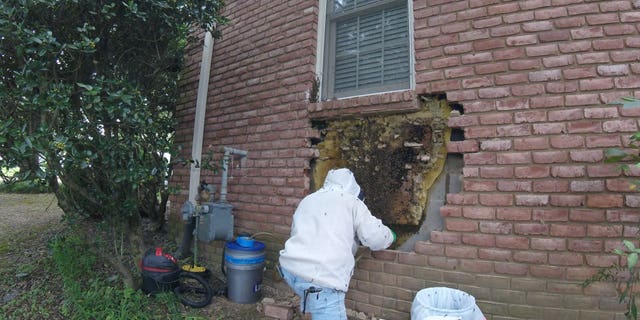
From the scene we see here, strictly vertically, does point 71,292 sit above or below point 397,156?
below

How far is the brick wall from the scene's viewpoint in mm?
2561

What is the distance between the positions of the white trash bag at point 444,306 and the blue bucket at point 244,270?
1579 millimetres

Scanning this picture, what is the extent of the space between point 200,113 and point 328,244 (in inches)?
119

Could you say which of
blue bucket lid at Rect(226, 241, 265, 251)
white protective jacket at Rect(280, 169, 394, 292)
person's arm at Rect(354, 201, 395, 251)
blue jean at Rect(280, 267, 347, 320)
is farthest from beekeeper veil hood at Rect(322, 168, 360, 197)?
blue bucket lid at Rect(226, 241, 265, 251)

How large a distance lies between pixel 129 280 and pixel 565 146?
13.1 feet

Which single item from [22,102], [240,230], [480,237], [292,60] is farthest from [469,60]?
[22,102]

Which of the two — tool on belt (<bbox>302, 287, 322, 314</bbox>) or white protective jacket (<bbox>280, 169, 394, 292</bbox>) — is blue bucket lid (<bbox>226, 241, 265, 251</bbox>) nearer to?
white protective jacket (<bbox>280, 169, 394, 292</bbox>)


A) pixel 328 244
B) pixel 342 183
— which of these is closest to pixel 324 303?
pixel 328 244

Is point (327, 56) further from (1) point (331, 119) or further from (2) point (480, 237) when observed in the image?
(2) point (480, 237)

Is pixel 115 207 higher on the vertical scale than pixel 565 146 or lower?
lower

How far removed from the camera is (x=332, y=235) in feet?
8.46

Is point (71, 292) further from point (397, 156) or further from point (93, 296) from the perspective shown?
point (397, 156)

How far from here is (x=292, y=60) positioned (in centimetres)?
403

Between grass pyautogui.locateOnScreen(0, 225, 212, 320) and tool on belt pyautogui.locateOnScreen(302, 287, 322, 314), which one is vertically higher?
tool on belt pyautogui.locateOnScreen(302, 287, 322, 314)
